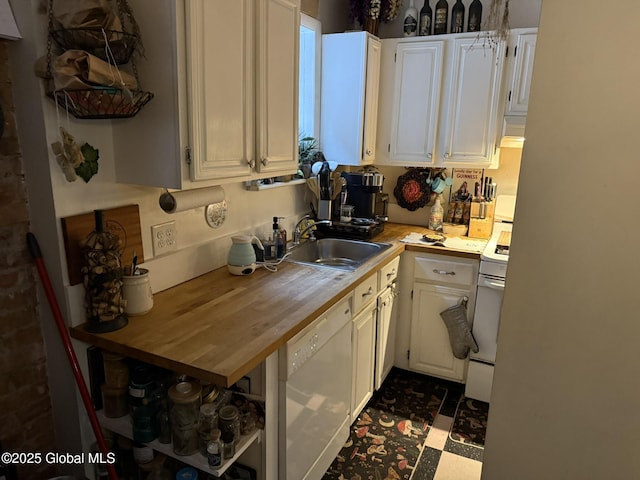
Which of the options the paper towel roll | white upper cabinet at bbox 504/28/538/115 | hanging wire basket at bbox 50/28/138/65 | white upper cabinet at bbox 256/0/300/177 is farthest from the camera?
white upper cabinet at bbox 504/28/538/115

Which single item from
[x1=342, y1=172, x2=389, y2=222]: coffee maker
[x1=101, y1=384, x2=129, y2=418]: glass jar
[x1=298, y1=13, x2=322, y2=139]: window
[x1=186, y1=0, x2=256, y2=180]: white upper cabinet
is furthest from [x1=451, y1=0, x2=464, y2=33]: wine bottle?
[x1=101, y1=384, x2=129, y2=418]: glass jar

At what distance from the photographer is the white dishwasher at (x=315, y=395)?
5.21 feet

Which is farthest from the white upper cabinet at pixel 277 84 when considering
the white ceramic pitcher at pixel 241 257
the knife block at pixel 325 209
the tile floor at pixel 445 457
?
the tile floor at pixel 445 457

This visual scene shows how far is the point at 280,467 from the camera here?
1610 millimetres

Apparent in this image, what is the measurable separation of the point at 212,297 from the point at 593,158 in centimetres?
143

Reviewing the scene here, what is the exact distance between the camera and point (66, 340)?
140cm

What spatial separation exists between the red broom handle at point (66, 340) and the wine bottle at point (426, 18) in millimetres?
2608

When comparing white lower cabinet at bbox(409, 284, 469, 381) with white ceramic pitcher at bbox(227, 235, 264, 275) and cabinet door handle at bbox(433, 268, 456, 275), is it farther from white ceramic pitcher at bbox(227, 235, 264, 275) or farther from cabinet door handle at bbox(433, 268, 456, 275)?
white ceramic pitcher at bbox(227, 235, 264, 275)

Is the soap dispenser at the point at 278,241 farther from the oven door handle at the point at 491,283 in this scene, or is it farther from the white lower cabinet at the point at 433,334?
the oven door handle at the point at 491,283

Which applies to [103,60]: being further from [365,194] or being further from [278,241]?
[365,194]

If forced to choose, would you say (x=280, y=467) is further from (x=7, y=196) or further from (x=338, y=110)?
(x=338, y=110)

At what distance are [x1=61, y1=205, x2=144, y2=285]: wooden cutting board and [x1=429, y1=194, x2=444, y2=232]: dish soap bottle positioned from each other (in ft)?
6.87

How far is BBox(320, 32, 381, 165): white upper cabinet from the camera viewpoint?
282cm

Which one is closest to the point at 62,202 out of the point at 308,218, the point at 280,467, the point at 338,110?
the point at 280,467
